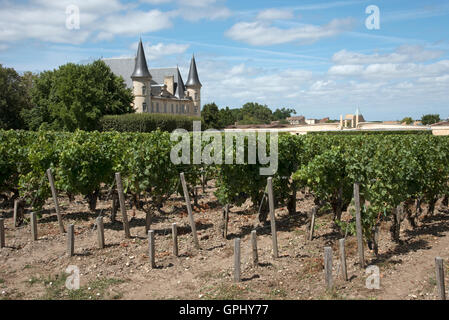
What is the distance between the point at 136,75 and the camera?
65125mm

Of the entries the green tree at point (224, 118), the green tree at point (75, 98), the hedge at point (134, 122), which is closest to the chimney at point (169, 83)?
the green tree at point (224, 118)

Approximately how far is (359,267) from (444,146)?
560 cm

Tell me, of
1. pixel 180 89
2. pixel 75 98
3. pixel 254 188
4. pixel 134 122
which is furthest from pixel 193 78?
pixel 254 188

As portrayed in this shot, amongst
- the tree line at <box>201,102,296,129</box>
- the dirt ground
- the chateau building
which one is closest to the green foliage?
the dirt ground

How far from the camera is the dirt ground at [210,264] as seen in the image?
6.21m

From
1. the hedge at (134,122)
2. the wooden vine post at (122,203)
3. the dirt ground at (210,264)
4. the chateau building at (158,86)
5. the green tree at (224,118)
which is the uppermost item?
the chateau building at (158,86)

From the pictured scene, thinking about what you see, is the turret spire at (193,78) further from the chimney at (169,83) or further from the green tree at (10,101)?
the green tree at (10,101)

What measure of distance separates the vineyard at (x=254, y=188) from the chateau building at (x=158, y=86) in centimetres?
5203

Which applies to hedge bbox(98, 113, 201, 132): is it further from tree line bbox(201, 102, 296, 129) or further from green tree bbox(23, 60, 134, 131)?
tree line bbox(201, 102, 296, 129)

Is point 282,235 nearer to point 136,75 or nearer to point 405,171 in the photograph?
point 405,171

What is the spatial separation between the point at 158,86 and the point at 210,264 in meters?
70.5

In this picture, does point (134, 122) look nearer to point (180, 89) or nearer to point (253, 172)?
point (180, 89)

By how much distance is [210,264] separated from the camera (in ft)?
24.5
